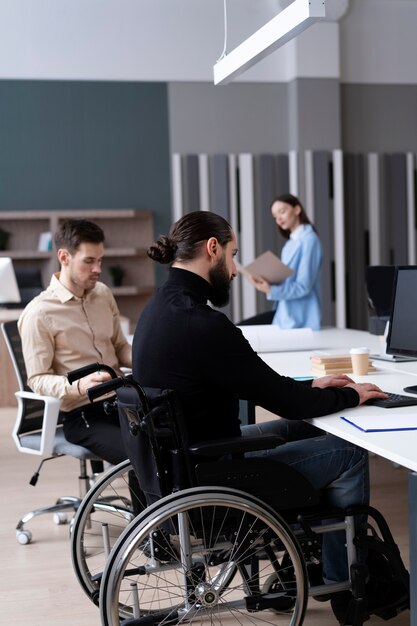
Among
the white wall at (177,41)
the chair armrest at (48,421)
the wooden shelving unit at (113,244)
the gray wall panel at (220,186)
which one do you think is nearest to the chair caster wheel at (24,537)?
the chair armrest at (48,421)

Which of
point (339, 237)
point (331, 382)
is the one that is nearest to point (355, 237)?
point (339, 237)

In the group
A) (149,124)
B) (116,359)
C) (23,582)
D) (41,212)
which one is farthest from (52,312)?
(149,124)

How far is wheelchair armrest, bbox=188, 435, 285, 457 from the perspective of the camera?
2193mm

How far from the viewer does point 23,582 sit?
10.4 feet

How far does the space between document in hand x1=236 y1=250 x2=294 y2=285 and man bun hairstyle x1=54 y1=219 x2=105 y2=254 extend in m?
1.54

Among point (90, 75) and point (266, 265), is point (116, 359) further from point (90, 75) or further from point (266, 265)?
point (90, 75)

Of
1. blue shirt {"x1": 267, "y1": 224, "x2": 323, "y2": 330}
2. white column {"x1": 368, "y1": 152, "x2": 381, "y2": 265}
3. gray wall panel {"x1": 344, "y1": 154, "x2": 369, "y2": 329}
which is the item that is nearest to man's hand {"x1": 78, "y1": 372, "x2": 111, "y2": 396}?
blue shirt {"x1": 267, "y1": 224, "x2": 323, "y2": 330}

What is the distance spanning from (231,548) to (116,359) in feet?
5.36

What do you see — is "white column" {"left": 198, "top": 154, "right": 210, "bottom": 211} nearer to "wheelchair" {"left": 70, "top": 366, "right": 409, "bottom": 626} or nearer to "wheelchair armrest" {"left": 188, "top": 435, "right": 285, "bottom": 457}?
"wheelchair" {"left": 70, "top": 366, "right": 409, "bottom": 626}

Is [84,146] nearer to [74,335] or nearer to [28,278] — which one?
[28,278]

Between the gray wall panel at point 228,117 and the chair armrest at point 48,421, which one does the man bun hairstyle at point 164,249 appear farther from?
the gray wall panel at point 228,117

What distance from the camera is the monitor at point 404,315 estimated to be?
3154 millimetres

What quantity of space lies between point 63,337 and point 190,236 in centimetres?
126

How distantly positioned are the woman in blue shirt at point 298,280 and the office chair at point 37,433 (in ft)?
5.76
